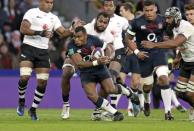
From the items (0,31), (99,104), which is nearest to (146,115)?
(99,104)

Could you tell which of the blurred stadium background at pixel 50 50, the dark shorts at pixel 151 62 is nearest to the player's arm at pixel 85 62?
the dark shorts at pixel 151 62

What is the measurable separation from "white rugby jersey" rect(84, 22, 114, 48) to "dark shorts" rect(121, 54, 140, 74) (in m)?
1.37

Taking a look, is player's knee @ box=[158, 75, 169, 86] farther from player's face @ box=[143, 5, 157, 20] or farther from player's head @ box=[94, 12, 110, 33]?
player's head @ box=[94, 12, 110, 33]

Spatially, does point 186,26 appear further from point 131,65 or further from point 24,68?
point 131,65

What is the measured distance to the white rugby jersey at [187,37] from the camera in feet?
54.5

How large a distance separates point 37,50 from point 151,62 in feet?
8.49

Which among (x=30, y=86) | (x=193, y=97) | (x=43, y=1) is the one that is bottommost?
(x=30, y=86)

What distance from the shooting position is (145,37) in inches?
709

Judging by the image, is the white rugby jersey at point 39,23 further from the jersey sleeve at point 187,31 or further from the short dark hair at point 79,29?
the jersey sleeve at point 187,31

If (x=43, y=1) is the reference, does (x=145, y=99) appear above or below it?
below

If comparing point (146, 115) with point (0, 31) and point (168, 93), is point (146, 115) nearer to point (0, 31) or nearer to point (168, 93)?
point (168, 93)

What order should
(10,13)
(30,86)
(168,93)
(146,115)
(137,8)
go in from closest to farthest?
(168,93) → (146,115) → (30,86) → (137,8) → (10,13)

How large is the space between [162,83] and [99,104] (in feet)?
5.94

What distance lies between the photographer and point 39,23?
56.4ft
